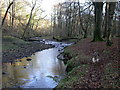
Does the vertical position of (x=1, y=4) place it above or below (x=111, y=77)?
above

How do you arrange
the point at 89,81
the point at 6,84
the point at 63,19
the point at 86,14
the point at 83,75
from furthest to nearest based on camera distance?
the point at 63,19 → the point at 86,14 → the point at 6,84 → the point at 83,75 → the point at 89,81

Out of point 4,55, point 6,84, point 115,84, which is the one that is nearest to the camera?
point 115,84

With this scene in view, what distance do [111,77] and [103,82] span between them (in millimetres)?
506

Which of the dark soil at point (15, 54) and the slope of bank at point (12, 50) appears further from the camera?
the slope of bank at point (12, 50)

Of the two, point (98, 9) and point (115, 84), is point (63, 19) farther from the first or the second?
point (115, 84)

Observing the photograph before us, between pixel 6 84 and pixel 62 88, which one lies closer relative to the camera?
pixel 62 88

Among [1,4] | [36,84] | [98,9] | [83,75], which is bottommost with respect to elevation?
[36,84]

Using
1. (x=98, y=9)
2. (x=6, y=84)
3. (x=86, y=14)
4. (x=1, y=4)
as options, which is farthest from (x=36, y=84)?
(x=1, y=4)

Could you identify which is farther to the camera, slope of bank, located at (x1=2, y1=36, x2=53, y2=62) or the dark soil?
slope of bank, located at (x1=2, y1=36, x2=53, y2=62)

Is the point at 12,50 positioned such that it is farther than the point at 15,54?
Yes

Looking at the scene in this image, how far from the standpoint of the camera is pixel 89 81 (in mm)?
6652

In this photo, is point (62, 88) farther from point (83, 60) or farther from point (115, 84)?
point (83, 60)

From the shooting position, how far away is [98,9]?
685 inches

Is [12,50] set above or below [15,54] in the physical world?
above
